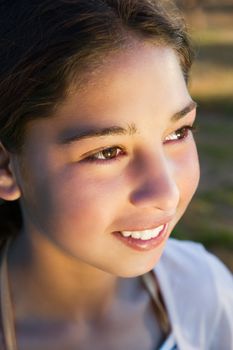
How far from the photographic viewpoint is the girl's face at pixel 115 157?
3.32 feet

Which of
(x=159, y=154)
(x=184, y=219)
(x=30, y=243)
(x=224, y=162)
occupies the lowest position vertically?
(x=224, y=162)

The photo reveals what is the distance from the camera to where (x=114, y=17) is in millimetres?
1056

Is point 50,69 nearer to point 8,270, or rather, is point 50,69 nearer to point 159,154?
point 159,154

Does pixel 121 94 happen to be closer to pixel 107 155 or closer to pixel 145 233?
pixel 107 155

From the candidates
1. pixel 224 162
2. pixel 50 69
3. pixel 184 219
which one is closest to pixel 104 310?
pixel 50 69

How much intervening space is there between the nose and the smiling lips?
8 centimetres

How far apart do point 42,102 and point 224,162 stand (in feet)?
9.98

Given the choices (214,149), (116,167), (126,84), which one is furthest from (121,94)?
(214,149)

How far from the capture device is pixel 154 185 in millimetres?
1022

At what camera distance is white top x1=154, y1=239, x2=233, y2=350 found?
4.22ft

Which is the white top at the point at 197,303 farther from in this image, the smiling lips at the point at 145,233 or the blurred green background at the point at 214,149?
the blurred green background at the point at 214,149

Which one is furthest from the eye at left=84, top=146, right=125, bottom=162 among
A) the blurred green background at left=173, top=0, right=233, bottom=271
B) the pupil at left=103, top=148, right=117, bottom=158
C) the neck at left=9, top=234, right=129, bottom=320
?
the blurred green background at left=173, top=0, right=233, bottom=271

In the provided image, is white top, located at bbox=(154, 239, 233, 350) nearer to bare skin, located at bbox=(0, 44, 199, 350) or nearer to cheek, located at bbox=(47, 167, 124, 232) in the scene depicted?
bare skin, located at bbox=(0, 44, 199, 350)

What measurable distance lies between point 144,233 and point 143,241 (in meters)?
0.02
